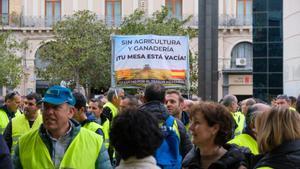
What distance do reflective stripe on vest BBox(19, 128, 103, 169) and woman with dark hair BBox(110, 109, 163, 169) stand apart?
3.68ft

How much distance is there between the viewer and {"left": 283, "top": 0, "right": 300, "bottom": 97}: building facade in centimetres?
2061

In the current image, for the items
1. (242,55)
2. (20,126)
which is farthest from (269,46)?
(242,55)

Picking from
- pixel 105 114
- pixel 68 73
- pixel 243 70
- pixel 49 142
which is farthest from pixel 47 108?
pixel 243 70

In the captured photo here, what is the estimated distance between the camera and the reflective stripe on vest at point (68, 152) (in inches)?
201

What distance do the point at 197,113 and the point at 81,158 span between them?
3.29ft

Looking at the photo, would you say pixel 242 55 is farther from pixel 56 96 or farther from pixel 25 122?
pixel 56 96

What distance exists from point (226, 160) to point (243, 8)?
145 ft

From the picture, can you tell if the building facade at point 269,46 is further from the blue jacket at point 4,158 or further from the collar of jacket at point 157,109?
the blue jacket at point 4,158

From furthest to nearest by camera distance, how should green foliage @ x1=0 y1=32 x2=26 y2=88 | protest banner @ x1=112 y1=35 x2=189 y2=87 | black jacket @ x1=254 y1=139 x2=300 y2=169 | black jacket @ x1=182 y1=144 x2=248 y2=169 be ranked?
1. green foliage @ x1=0 y1=32 x2=26 y2=88
2. protest banner @ x1=112 y1=35 x2=189 y2=87
3. black jacket @ x1=182 y1=144 x2=248 y2=169
4. black jacket @ x1=254 y1=139 x2=300 y2=169

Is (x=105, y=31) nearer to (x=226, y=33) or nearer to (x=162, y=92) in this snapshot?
(x=226, y=33)

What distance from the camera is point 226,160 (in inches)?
181

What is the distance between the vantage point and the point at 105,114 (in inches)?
469

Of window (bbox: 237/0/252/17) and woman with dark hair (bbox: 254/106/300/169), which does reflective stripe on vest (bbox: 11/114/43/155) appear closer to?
woman with dark hair (bbox: 254/106/300/169)

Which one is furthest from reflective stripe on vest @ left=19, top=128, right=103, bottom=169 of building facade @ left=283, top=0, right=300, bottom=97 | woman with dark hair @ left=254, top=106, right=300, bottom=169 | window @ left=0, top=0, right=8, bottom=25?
window @ left=0, top=0, right=8, bottom=25
